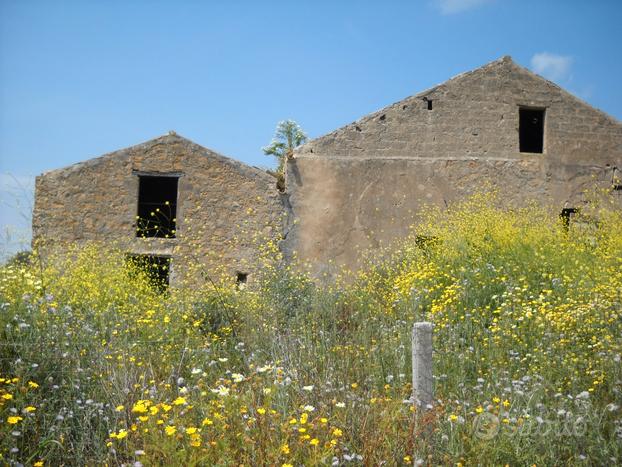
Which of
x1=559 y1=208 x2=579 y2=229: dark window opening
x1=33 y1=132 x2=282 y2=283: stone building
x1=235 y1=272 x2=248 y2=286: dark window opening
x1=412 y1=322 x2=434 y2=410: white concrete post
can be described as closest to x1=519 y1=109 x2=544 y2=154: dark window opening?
x1=559 y1=208 x2=579 y2=229: dark window opening

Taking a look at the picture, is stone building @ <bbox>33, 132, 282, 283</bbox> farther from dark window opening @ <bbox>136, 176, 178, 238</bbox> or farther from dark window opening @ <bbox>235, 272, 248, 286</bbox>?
dark window opening @ <bbox>136, 176, 178, 238</bbox>

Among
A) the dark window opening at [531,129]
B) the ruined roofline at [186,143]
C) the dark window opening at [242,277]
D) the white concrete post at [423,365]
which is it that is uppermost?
the dark window opening at [531,129]

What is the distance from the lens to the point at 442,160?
39.3 ft

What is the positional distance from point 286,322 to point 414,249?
15.3 feet

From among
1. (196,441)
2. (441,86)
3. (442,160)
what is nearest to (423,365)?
(196,441)

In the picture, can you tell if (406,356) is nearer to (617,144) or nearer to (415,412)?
(415,412)

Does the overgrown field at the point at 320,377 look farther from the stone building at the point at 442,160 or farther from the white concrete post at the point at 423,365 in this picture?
the stone building at the point at 442,160

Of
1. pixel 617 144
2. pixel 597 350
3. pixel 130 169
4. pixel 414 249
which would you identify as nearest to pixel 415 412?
pixel 597 350

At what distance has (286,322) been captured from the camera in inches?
261

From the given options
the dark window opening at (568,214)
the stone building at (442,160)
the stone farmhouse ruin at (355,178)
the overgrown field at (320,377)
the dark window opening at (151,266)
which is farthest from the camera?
the dark window opening at (568,214)

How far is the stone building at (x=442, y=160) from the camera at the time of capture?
448 inches

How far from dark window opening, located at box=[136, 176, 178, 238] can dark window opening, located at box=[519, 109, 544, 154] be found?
792 cm

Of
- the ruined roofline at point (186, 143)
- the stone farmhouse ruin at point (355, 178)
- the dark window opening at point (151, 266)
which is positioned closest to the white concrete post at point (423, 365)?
the dark window opening at point (151, 266)

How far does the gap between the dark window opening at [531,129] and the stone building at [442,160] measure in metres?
0.10
